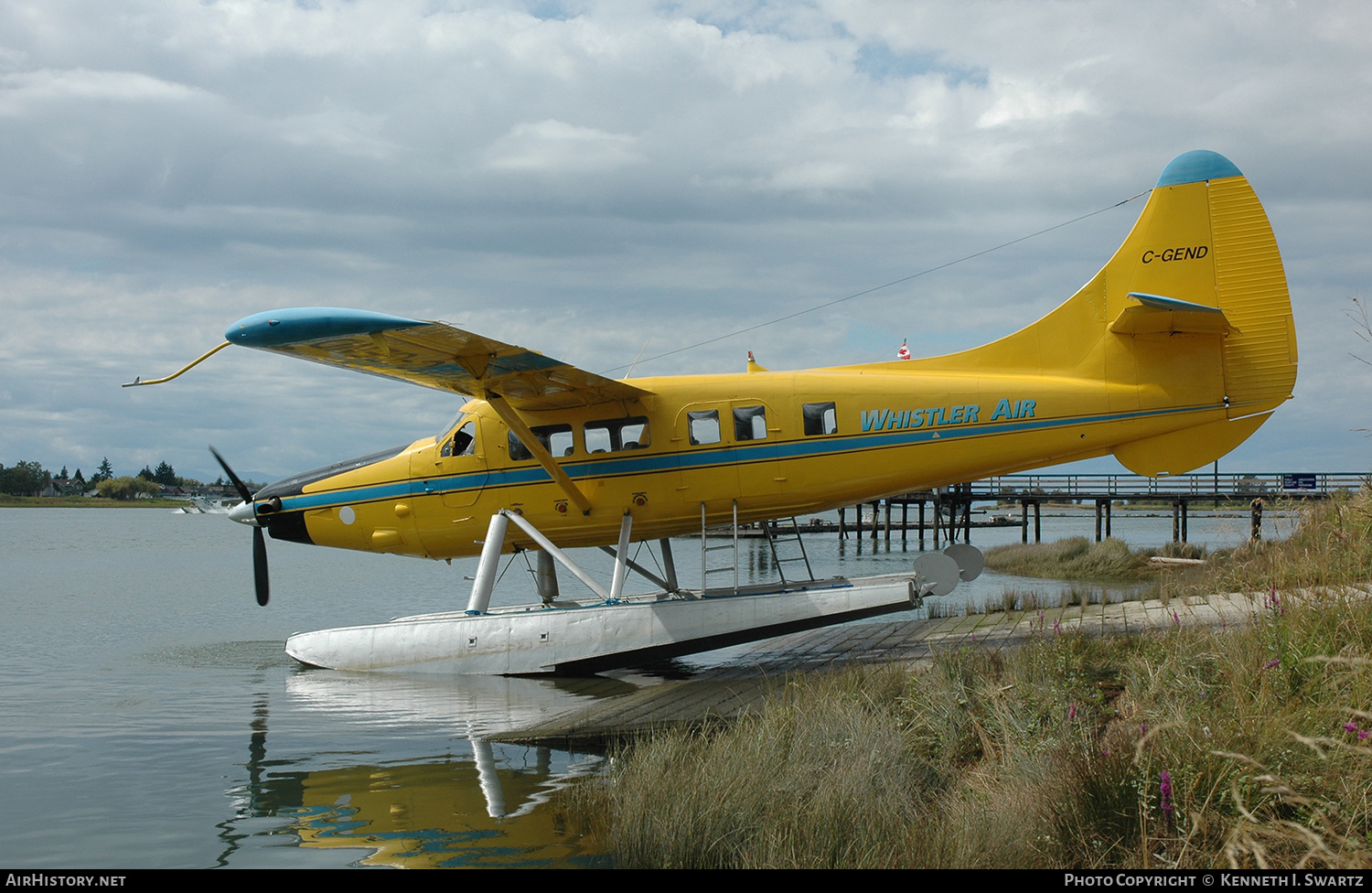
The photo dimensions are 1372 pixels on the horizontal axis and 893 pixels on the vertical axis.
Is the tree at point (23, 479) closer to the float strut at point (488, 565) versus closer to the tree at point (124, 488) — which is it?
the tree at point (124, 488)

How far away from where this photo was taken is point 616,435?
11.7 m

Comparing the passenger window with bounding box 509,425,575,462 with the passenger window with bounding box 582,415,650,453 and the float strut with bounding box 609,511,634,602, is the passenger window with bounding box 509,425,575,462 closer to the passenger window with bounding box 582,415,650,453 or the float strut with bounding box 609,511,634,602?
the passenger window with bounding box 582,415,650,453

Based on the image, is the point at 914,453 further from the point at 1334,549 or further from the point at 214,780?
the point at 214,780

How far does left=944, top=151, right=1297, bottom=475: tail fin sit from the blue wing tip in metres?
7.72

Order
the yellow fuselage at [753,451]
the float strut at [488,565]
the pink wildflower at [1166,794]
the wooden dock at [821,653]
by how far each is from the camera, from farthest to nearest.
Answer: the float strut at [488,565] < the yellow fuselage at [753,451] < the wooden dock at [821,653] < the pink wildflower at [1166,794]

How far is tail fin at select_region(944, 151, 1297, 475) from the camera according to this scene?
10320 mm

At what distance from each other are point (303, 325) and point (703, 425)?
4.76 meters

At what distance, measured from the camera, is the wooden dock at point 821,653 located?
8180 mm

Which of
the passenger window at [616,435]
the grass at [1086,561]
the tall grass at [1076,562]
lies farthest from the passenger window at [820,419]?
the tall grass at [1076,562]

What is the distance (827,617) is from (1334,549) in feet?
16.4

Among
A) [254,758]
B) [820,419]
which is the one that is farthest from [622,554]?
[254,758]

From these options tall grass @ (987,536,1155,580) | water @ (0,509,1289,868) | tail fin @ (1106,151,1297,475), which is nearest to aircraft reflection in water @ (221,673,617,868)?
water @ (0,509,1289,868)

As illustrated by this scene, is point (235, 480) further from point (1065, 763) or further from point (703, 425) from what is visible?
point (1065, 763)

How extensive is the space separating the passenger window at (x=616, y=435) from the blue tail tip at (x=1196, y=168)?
6907 millimetres
